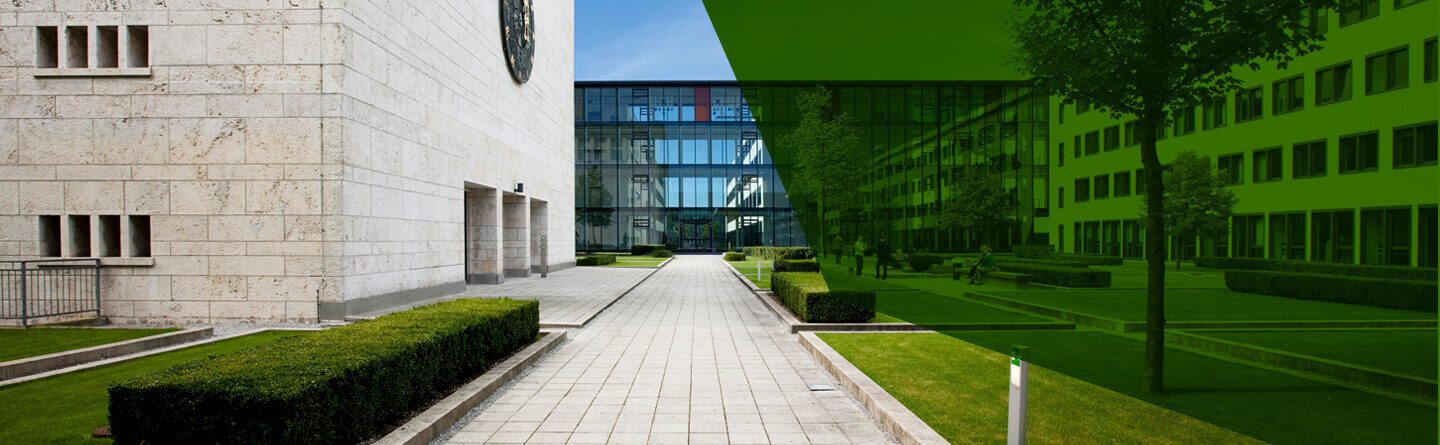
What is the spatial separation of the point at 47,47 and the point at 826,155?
88.9ft

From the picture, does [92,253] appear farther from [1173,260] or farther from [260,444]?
[1173,260]

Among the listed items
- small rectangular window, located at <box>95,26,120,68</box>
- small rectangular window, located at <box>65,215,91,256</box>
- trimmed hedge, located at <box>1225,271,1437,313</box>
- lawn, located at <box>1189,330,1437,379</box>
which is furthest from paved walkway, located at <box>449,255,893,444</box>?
trimmed hedge, located at <box>1225,271,1437,313</box>

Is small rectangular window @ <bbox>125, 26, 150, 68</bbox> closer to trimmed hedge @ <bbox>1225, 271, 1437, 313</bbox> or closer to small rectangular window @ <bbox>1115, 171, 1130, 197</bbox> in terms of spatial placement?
small rectangular window @ <bbox>1115, 171, 1130, 197</bbox>

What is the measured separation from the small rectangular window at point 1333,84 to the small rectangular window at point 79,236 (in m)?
20.5

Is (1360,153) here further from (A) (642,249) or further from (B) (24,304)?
(A) (642,249)

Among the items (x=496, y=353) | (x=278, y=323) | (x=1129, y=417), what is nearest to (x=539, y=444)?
(x=496, y=353)

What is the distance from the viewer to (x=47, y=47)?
43.1 feet

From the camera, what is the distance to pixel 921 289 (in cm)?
2017

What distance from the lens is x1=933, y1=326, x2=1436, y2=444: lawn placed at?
5480 millimetres

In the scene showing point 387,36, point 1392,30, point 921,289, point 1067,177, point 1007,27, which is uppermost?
point 387,36

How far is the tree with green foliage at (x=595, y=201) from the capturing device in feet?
181

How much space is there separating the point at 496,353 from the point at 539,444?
135 inches

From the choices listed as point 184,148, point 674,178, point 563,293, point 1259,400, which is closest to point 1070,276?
point 1259,400

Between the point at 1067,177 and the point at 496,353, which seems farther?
the point at 1067,177
